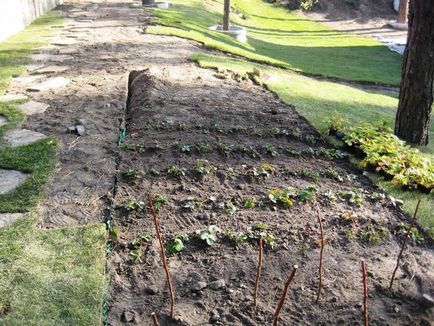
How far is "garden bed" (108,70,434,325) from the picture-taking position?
2404 mm

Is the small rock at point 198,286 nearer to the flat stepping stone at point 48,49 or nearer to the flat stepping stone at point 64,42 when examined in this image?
the flat stepping stone at point 48,49

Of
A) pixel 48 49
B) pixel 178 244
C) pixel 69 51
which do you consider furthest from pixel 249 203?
pixel 48 49

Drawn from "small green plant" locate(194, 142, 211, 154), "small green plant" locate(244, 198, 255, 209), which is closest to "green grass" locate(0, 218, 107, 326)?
"small green plant" locate(244, 198, 255, 209)

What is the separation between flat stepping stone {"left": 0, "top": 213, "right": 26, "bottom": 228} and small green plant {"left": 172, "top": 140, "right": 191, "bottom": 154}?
4.77ft

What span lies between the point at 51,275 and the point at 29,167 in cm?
133

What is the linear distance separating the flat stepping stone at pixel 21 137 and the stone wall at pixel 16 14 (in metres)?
5.50

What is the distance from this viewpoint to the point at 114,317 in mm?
2236

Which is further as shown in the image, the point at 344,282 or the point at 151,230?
the point at 151,230

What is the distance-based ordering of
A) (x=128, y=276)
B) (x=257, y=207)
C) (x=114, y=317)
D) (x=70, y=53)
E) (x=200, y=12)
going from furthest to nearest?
1. (x=200, y=12)
2. (x=70, y=53)
3. (x=257, y=207)
4. (x=128, y=276)
5. (x=114, y=317)

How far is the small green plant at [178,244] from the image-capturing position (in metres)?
2.75

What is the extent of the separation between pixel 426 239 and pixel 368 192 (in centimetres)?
63

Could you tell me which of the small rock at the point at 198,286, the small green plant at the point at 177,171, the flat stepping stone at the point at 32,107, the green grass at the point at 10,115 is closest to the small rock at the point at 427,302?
the small rock at the point at 198,286

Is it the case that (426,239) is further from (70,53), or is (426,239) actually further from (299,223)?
(70,53)

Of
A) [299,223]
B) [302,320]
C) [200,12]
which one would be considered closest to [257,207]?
[299,223]
